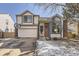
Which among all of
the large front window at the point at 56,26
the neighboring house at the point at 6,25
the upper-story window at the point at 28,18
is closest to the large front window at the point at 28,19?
the upper-story window at the point at 28,18

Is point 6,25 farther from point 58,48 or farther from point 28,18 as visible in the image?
point 58,48

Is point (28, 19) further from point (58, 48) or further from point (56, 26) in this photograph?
point (58, 48)

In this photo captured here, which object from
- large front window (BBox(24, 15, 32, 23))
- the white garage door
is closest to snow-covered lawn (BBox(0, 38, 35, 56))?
the white garage door

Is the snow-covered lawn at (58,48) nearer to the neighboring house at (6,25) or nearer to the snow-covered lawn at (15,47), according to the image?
the snow-covered lawn at (15,47)

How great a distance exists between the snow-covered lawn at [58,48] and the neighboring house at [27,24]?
0.14 metres

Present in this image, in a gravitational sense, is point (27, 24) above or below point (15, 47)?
above

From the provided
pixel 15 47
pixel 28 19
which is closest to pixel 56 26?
pixel 28 19

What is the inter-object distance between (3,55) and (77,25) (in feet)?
2.71

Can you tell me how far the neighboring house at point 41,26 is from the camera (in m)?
2.22

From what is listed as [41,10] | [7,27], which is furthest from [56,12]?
[7,27]

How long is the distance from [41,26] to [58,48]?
290 mm

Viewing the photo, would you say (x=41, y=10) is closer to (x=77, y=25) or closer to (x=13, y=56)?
(x=77, y=25)

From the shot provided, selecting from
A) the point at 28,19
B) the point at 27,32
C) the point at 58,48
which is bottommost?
the point at 58,48

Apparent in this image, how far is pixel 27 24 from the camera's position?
88.4 inches
